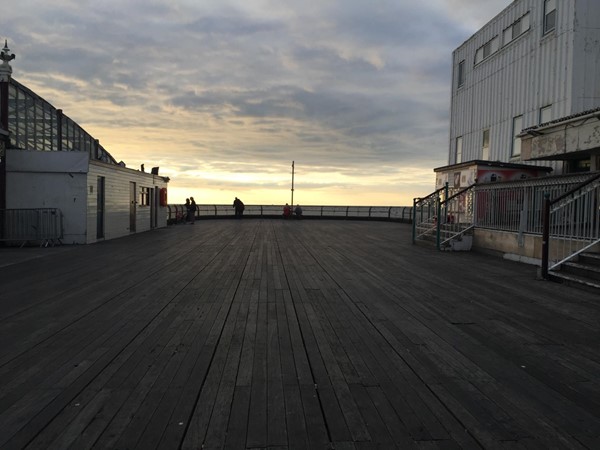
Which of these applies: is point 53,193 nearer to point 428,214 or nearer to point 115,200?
point 115,200

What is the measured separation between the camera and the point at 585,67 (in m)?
16.2

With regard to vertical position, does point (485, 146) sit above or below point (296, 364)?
above

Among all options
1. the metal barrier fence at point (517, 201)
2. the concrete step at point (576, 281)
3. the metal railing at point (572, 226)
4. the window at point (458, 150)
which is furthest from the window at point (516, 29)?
the concrete step at point (576, 281)

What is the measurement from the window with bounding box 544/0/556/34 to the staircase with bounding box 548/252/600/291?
1242 centimetres

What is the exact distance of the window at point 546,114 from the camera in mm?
17545

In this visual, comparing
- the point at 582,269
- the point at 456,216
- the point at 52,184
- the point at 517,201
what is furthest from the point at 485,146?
the point at 52,184

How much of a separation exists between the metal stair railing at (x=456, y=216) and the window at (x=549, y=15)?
7976mm

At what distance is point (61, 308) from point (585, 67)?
18153 millimetres

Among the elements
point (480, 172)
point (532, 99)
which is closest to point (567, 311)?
point (480, 172)

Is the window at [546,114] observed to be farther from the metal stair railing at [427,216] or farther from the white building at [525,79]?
the metal stair railing at [427,216]

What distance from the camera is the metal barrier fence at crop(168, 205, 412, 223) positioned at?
129 ft

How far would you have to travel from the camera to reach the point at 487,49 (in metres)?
22.1

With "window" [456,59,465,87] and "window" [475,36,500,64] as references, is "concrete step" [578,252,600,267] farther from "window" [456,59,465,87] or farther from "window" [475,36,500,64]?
"window" [456,59,465,87]

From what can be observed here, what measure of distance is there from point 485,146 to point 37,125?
23657mm
